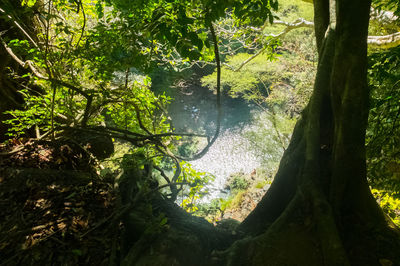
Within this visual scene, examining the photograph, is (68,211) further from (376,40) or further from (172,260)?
(376,40)

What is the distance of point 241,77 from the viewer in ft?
32.4

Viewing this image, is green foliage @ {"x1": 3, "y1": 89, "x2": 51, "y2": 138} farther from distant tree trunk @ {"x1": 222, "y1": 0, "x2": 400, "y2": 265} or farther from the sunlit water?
the sunlit water

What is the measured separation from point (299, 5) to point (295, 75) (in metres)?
4.27

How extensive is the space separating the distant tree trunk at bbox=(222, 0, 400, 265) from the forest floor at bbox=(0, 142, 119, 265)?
1.09 meters

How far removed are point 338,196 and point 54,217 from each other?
7.79 ft

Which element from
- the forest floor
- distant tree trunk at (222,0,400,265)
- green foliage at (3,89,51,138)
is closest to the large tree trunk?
distant tree trunk at (222,0,400,265)

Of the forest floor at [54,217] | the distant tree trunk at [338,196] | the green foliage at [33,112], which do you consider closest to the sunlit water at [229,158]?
the green foliage at [33,112]

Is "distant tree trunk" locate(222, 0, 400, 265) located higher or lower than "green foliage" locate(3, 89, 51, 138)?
lower

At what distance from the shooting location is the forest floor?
1.58 meters

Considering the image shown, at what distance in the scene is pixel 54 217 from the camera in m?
1.88

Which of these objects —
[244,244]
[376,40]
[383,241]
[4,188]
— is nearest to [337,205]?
[383,241]

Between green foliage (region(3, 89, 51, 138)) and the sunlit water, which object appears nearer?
green foliage (region(3, 89, 51, 138))

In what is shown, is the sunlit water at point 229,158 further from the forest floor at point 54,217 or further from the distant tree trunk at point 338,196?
the distant tree trunk at point 338,196

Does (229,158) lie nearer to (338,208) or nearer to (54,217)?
(338,208)
